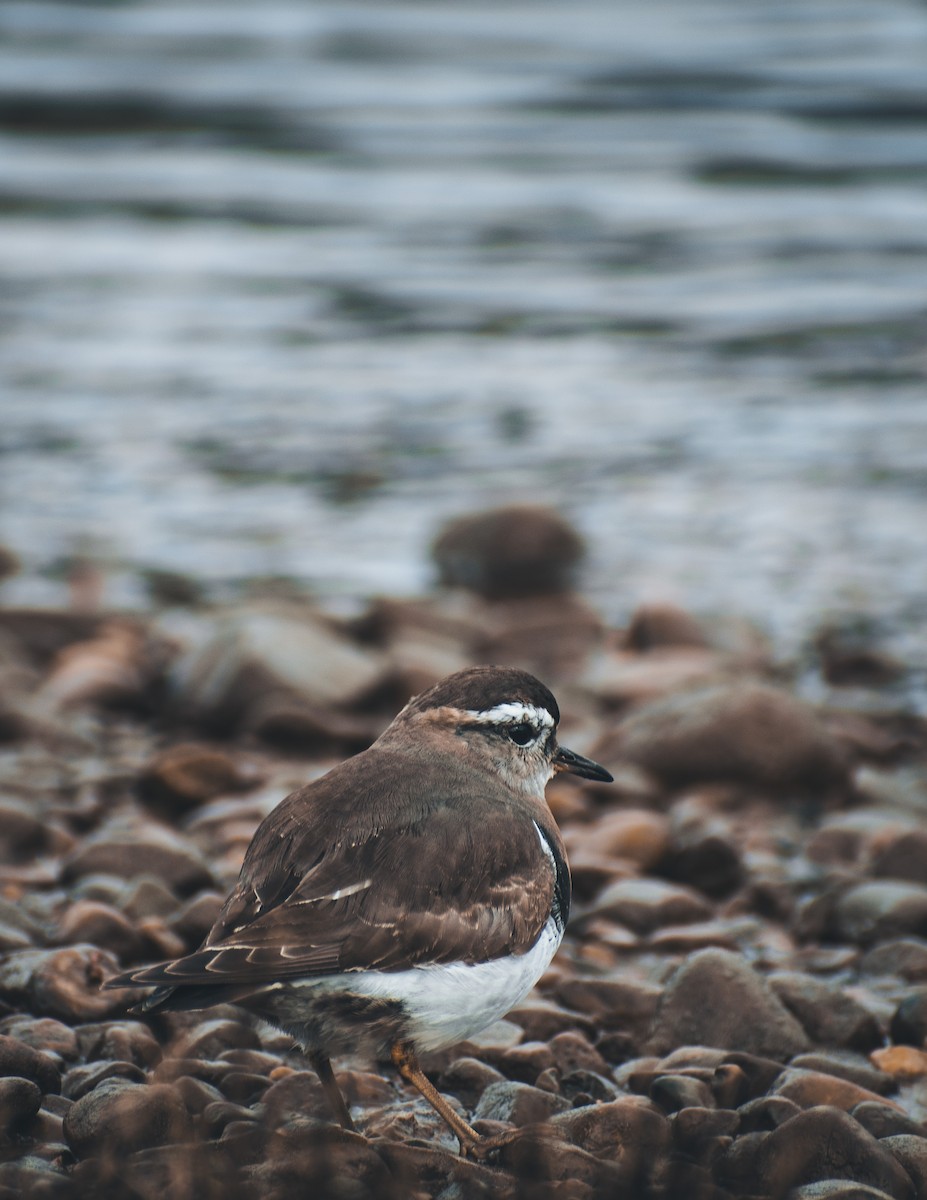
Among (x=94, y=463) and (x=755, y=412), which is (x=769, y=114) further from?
(x=94, y=463)

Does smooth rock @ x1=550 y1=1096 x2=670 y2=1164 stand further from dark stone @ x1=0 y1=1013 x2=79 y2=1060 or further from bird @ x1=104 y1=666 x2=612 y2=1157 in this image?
dark stone @ x1=0 y1=1013 x2=79 y2=1060

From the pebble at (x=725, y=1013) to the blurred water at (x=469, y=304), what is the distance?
545 centimetres

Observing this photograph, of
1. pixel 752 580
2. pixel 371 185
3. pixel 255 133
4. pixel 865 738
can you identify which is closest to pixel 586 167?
pixel 371 185

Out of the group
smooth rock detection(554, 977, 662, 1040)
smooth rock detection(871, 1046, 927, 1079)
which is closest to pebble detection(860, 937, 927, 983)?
smooth rock detection(871, 1046, 927, 1079)

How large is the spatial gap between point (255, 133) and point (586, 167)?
5.22 meters

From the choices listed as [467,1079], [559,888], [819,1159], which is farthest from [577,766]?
[819,1159]

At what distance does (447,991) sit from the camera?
15.3 ft

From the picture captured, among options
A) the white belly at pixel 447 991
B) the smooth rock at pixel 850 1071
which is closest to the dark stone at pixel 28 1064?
the white belly at pixel 447 991

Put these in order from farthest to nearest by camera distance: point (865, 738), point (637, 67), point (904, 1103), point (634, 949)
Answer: point (637, 67)
point (865, 738)
point (634, 949)
point (904, 1103)

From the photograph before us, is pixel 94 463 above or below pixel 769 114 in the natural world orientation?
below

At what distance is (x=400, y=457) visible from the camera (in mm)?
14297

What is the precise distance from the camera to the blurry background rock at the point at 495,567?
5066mm

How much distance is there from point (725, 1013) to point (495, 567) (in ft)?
21.3

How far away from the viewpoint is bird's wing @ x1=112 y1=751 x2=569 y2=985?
450 cm
